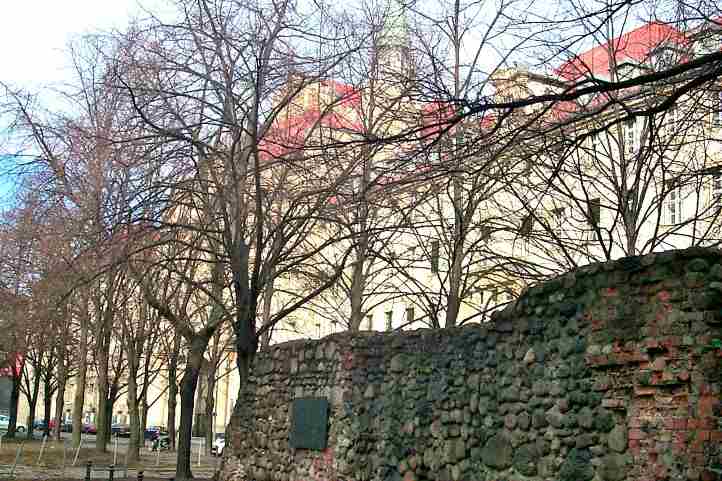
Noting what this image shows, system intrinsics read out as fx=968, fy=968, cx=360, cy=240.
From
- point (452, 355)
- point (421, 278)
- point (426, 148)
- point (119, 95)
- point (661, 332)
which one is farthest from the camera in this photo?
point (421, 278)

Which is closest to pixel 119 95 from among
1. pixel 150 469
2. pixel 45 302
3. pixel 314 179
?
pixel 314 179

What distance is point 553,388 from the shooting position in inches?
378

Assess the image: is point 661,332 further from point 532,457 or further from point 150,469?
point 150,469

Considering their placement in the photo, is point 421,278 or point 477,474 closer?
point 477,474

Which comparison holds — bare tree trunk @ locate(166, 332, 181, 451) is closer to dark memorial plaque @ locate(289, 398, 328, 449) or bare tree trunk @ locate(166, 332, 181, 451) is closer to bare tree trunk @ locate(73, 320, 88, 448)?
bare tree trunk @ locate(73, 320, 88, 448)

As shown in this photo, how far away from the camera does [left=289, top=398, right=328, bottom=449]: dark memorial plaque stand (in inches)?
555

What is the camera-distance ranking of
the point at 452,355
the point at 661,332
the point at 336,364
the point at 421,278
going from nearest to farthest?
the point at 661,332
the point at 452,355
the point at 336,364
the point at 421,278

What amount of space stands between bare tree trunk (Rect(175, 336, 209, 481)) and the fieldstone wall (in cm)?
944

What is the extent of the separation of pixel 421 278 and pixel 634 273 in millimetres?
30346

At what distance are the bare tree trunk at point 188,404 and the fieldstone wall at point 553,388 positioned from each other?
944 centimetres

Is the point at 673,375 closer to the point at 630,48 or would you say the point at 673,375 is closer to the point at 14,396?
the point at 630,48

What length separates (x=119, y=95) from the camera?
18562 mm

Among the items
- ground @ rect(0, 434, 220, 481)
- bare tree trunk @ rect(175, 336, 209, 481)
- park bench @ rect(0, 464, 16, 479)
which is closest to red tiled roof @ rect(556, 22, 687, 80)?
bare tree trunk @ rect(175, 336, 209, 481)

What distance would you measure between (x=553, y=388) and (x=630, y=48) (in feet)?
34.3
